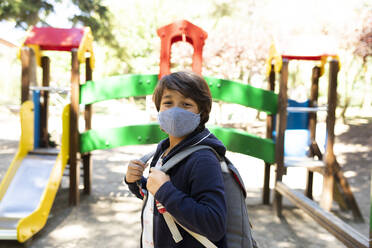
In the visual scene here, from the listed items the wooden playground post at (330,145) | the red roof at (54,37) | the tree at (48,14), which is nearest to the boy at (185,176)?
the red roof at (54,37)

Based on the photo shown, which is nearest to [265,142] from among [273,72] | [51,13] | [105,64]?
[273,72]

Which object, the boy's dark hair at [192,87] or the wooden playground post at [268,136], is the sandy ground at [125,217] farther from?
the boy's dark hair at [192,87]

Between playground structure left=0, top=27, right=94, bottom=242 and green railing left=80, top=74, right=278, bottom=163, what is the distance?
0.41 m

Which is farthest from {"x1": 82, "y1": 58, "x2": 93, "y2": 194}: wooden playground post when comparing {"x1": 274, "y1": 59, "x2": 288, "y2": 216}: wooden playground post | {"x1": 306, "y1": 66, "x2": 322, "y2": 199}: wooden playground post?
{"x1": 306, "y1": 66, "x2": 322, "y2": 199}: wooden playground post

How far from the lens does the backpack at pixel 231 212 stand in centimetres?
122

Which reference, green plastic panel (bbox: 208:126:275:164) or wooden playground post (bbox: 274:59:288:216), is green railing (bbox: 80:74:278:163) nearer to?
green plastic panel (bbox: 208:126:275:164)

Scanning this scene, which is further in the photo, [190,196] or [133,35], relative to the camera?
[133,35]

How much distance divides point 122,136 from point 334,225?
3.09m

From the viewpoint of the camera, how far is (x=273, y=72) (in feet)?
20.1

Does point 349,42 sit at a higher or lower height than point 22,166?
higher

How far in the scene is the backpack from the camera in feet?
3.99

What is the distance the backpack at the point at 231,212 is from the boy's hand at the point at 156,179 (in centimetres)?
3

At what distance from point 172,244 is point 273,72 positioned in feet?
17.2

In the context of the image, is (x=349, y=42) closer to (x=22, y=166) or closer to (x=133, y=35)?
(x=22, y=166)
